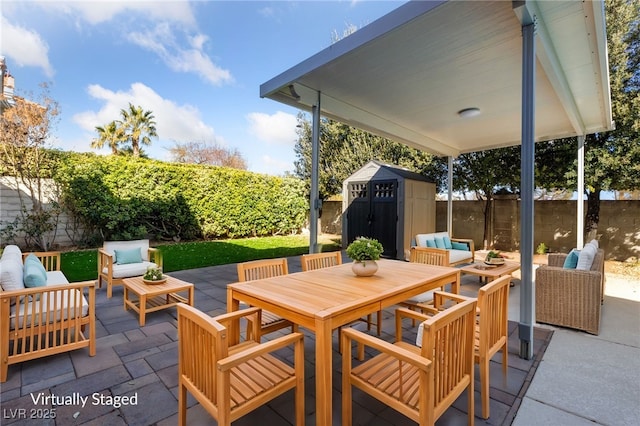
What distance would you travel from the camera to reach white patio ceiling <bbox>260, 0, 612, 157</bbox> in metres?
2.54

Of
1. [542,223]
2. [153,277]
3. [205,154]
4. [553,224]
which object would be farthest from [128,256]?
[205,154]

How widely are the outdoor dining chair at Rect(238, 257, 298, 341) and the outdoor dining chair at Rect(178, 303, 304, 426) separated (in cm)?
49

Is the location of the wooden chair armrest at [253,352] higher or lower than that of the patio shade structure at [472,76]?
lower

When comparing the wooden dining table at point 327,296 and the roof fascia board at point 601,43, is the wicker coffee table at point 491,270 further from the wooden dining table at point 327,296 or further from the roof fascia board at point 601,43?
the roof fascia board at point 601,43

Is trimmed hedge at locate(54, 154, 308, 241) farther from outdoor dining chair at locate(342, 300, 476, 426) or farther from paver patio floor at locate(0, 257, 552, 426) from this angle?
outdoor dining chair at locate(342, 300, 476, 426)

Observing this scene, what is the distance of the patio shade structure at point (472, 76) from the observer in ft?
8.29

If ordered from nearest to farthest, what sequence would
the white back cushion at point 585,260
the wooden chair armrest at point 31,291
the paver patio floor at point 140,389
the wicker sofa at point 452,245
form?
the paver patio floor at point 140,389, the wooden chair armrest at point 31,291, the white back cushion at point 585,260, the wicker sofa at point 452,245

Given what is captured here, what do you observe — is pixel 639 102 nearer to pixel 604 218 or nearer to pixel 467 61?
pixel 604 218

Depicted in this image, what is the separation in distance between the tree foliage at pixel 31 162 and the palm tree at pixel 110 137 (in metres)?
7.24

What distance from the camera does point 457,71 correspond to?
3498 mm

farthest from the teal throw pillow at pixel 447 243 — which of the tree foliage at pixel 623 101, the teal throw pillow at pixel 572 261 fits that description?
the tree foliage at pixel 623 101

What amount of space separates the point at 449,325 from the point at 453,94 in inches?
149

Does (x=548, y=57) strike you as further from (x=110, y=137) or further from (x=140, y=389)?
(x=110, y=137)

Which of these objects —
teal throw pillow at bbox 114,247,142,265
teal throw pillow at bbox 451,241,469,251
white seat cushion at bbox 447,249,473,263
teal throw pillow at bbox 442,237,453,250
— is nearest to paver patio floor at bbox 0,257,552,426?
teal throw pillow at bbox 114,247,142,265
